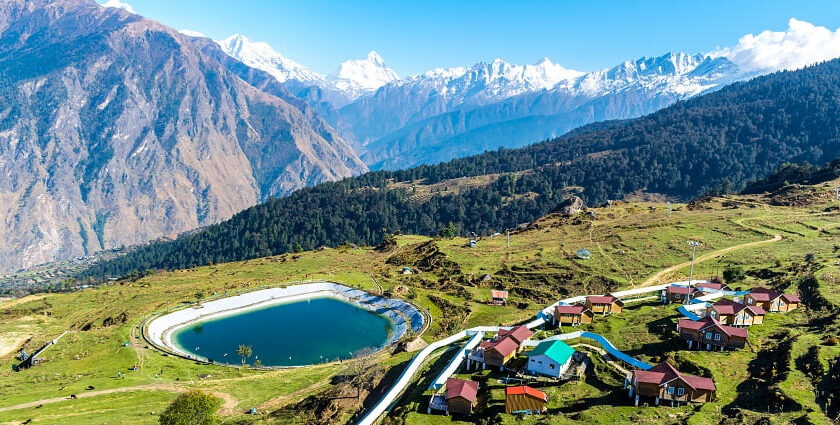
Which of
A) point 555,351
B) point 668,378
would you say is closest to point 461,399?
point 555,351

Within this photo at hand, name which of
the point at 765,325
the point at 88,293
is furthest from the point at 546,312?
the point at 88,293

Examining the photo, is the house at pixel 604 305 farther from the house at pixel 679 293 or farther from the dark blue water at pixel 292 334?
the dark blue water at pixel 292 334

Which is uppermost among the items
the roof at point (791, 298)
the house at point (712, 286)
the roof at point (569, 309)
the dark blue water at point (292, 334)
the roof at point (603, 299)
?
the roof at point (569, 309)

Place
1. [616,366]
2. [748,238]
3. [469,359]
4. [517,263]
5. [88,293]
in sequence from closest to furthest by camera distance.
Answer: [616,366] < [469,359] < [748,238] < [517,263] < [88,293]

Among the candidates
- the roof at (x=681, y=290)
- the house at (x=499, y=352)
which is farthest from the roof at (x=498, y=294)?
the house at (x=499, y=352)

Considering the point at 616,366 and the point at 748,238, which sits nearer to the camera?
the point at 616,366

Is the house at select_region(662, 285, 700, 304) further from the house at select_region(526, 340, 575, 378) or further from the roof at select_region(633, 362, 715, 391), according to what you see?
the roof at select_region(633, 362, 715, 391)

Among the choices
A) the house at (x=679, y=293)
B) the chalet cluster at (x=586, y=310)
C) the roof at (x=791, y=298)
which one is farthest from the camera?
the house at (x=679, y=293)

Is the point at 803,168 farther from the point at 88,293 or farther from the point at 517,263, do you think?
the point at 88,293
